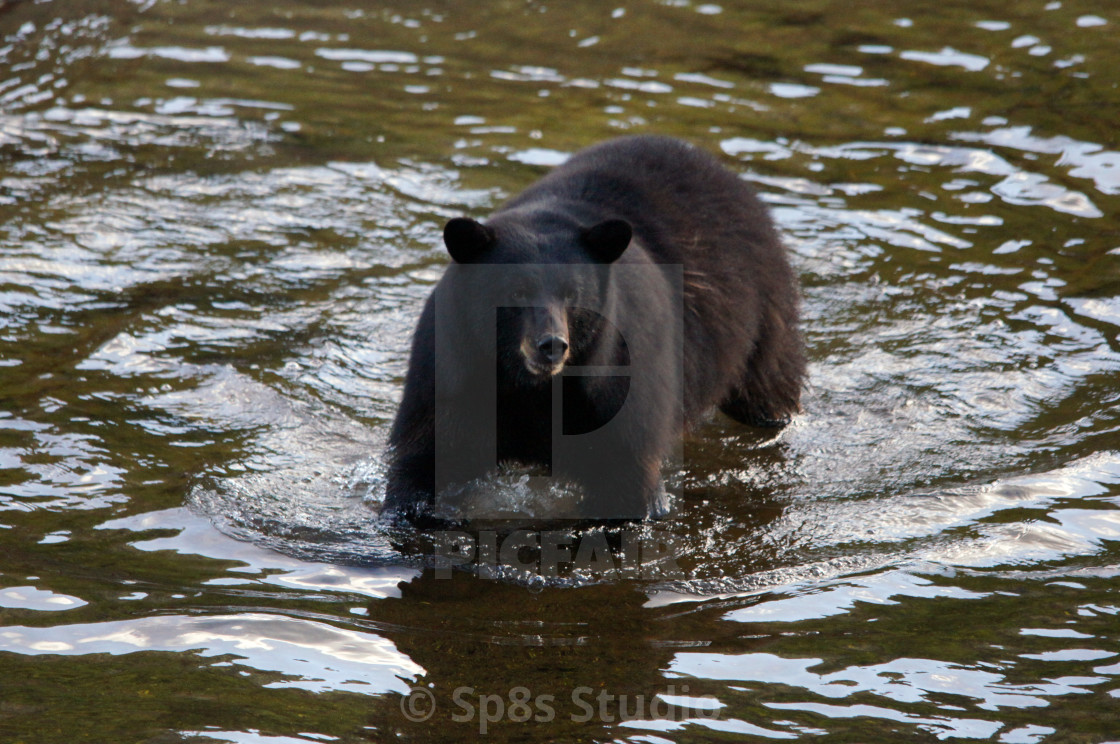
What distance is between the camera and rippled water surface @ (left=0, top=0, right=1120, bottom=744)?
403 cm

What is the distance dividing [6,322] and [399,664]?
4.10 meters

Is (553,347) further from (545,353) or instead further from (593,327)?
(593,327)

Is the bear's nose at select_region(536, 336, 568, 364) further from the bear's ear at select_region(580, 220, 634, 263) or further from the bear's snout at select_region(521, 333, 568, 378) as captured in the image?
the bear's ear at select_region(580, 220, 634, 263)

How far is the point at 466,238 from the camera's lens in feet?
15.2

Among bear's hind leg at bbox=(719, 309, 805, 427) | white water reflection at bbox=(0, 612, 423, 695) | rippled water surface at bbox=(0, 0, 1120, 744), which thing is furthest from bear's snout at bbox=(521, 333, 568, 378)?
bear's hind leg at bbox=(719, 309, 805, 427)

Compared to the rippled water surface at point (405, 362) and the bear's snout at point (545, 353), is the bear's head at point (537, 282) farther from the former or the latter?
the rippled water surface at point (405, 362)

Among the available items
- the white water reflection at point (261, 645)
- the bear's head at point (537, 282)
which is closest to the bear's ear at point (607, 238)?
the bear's head at point (537, 282)

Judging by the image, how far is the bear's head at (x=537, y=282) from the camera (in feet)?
15.1

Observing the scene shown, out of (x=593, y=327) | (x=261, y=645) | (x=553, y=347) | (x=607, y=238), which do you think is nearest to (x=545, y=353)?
(x=553, y=347)

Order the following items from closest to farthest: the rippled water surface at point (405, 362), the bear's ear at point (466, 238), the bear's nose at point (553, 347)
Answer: the rippled water surface at point (405, 362) < the bear's nose at point (553, 347) < the bear's ear at point (466, 238)

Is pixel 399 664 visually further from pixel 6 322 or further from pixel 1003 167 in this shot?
pixel 1003 167

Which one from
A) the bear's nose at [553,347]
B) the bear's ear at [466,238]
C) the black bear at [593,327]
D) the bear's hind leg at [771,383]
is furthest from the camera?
the bear's hind leg at [771,383]

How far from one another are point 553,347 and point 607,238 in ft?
2.20

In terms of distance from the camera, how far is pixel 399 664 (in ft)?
13.6
